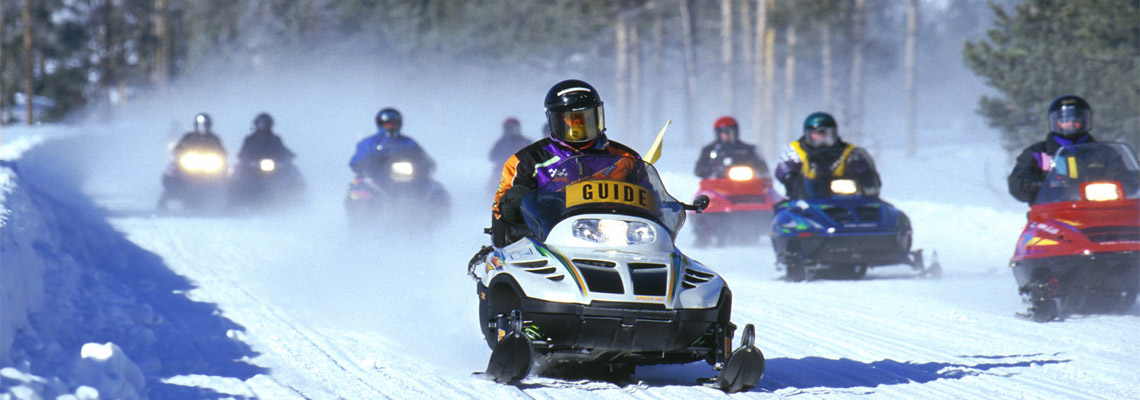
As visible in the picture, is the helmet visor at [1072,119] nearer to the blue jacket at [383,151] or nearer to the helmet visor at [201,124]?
the blue jacket at [383,151]

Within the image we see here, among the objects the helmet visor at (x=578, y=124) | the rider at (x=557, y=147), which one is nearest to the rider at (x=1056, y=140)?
→ the rider at (x=557, y=147)

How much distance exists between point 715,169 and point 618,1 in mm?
32426

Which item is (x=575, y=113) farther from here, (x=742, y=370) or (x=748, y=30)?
(x=748, y=30)

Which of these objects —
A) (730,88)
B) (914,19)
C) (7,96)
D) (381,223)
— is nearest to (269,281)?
(381,223)

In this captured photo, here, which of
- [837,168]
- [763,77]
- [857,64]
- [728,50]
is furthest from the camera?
[857,64]

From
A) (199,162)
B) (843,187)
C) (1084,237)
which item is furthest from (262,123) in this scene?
(1084,237)

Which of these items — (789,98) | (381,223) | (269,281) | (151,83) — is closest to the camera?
(269,281)

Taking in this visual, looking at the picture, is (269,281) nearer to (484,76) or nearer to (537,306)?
(537,306)

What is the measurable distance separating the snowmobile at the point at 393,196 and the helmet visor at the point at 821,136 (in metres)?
5.50

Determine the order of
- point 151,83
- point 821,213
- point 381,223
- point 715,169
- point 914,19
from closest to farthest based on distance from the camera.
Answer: point 821,213
point 381,223
point 715,169
point 914,19
point 151,83

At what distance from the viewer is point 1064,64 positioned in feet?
93.2

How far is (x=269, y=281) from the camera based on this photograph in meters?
12.1

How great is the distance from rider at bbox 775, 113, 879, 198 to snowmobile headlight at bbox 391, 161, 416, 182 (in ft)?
17.4

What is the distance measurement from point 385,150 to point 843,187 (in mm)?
6446
